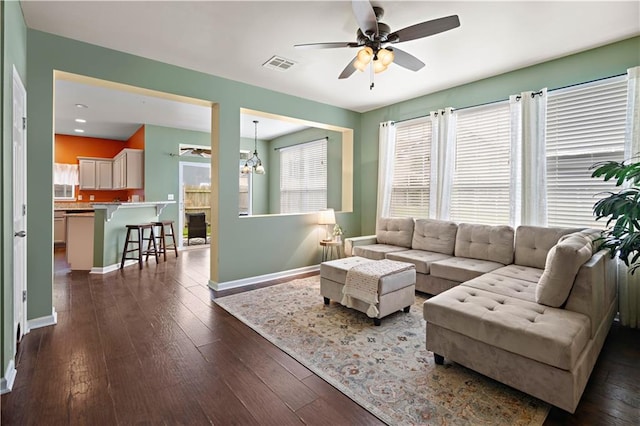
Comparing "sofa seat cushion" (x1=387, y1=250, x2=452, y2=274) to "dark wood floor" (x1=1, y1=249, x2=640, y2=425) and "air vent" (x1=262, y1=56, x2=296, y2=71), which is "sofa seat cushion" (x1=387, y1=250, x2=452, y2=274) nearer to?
"dark wood floor" (x1=1, y1=249, x2=640, y2=425)

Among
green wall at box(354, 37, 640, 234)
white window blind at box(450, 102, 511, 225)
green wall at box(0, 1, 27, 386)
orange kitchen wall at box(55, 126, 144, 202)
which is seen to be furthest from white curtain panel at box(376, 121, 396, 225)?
orange kitchen wall at box(55, 126, 144, 202)

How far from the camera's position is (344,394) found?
1960 millimetres

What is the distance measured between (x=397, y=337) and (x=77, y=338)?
2854 millimetres

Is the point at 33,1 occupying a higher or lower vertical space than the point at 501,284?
higher

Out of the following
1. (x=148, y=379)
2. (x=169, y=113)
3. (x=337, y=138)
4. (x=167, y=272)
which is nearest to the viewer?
(x=148, y=379)

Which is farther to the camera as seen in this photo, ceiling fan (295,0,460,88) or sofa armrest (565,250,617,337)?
ceiling fan (295,0,460,88)

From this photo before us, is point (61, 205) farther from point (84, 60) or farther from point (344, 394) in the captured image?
point (344, 394)

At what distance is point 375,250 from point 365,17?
2995 millimetres

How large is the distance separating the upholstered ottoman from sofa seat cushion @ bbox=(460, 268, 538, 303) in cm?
→ 61

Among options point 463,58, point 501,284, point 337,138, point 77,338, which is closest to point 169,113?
point 337,138

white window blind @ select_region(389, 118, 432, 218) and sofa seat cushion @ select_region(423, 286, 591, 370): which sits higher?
white window blind @ select_region(389, 118, 432, 218)

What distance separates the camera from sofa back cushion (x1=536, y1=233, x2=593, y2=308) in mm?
2082

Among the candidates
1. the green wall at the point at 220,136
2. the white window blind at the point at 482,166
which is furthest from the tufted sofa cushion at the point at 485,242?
the green wall at the point at 220,136

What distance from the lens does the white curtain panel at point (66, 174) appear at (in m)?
7.72
